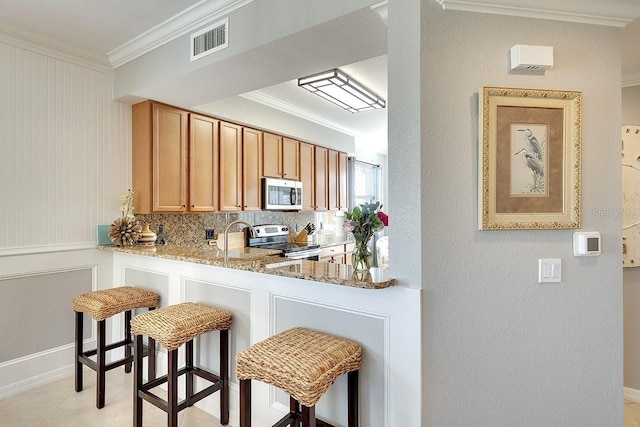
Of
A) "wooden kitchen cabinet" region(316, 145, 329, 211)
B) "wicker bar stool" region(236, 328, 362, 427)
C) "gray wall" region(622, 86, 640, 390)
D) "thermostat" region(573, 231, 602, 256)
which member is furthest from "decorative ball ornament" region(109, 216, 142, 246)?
"gray wall" region(622, 86, 640, 390)

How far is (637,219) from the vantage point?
2.49 m

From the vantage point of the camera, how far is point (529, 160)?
156 cm

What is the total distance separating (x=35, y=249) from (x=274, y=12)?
243 centimetres

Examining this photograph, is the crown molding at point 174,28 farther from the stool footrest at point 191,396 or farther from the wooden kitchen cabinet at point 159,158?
the stool footrest at point 191,396

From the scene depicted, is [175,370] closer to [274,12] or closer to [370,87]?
[274,12]

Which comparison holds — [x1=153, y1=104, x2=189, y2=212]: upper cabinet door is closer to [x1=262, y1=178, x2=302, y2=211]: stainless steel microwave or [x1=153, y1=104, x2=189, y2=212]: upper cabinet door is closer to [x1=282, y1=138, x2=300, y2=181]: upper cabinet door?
[x1=262, y1=178, x2=302, y2=211]: stainless steel microwave

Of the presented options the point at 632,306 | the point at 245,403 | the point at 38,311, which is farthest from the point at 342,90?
the point at 38,311

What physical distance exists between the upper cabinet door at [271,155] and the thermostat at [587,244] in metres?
3.08

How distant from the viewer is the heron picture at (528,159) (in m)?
1.55

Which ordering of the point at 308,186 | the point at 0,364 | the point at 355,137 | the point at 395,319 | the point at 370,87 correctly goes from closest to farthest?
the point at 395,319, the point at 0,364, the point at 370,87, the point at 308,186, the point at 355,137

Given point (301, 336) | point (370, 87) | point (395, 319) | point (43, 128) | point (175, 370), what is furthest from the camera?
point (370, 87)

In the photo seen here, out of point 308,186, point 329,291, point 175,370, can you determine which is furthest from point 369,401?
point 308,186

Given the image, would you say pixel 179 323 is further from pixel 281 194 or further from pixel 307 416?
pixel 281 194

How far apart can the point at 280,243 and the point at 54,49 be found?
9.75 ft
